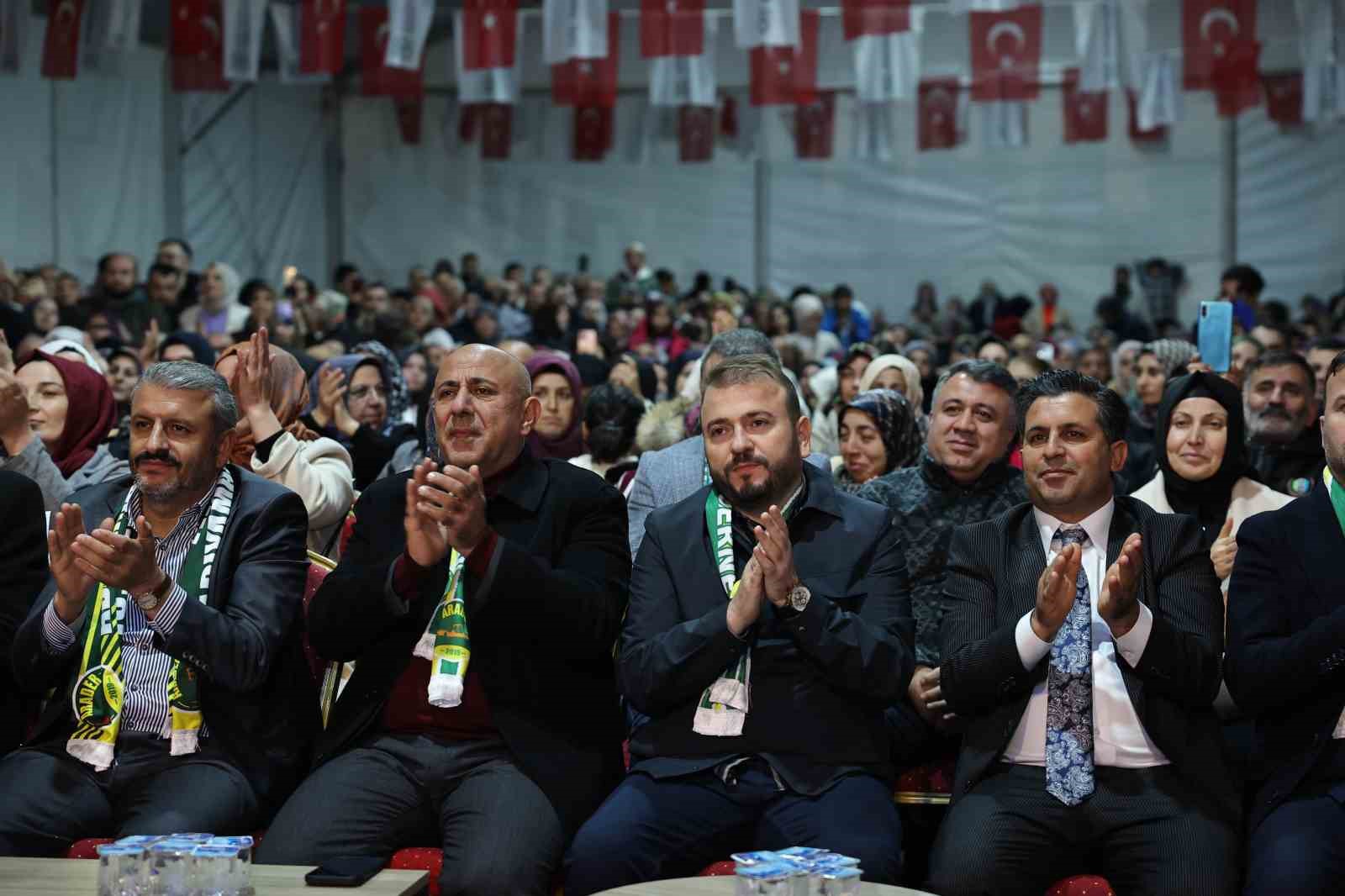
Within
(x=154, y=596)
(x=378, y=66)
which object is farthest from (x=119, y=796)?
(x=378, y=66)

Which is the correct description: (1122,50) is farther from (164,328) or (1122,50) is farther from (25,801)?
(25,801)

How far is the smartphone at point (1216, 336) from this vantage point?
609cm

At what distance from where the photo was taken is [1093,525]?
4164 mm

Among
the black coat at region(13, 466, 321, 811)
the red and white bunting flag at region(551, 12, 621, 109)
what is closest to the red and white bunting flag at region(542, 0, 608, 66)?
the red and white bunting flag at region(551, 12, 621, 109)

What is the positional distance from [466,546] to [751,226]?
1962 cm

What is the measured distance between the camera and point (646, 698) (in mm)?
4094

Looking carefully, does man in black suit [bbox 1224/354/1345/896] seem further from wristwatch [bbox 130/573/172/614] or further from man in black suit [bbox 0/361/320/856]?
wristwatch [bbox 130/573/172/614]

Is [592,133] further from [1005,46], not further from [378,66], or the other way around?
[1005,46]

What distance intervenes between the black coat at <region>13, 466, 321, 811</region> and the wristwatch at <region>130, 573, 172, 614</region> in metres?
0.08

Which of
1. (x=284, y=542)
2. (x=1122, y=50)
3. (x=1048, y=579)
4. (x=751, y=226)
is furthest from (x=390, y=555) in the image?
(x=751, y=226)

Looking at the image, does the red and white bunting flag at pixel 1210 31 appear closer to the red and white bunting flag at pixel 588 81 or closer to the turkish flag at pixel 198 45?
the red and white bunting flag at pixel 588 81

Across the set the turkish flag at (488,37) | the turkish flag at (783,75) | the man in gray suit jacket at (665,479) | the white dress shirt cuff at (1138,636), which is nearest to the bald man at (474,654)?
the man in gray suit jacket at (665,479)

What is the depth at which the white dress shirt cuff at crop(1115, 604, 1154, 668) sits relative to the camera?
387 cm

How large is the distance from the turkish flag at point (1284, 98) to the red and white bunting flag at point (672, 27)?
7.34m
